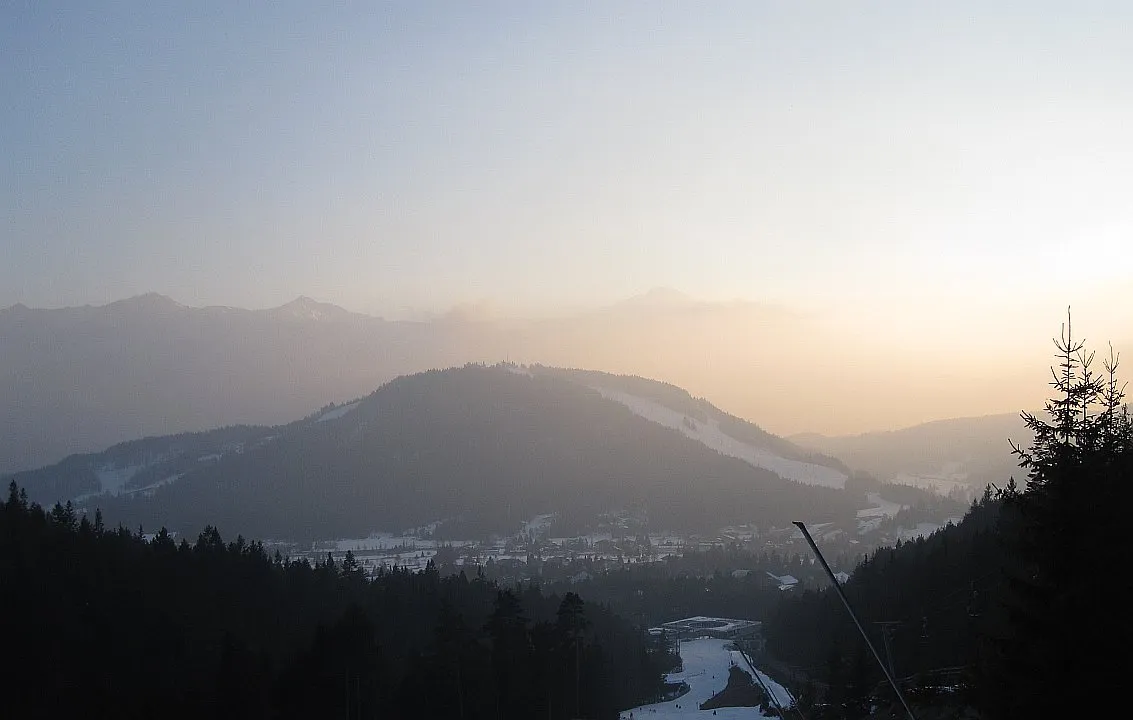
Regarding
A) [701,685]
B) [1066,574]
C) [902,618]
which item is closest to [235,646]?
[1066,574]

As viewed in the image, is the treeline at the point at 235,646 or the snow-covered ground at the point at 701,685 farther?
the snow-covered ground at the point at 701,685

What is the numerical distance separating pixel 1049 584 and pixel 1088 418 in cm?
315

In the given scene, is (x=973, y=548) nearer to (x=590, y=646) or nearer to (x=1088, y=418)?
(x=590, y=646)

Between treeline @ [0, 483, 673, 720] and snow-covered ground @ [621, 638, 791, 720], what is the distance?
16.4 ft

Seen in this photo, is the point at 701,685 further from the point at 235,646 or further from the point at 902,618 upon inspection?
the point at 235,646

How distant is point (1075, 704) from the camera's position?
17.6m

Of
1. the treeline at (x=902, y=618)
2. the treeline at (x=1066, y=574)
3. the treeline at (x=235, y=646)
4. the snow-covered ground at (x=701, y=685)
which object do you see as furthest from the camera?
the snow-covered ground at (x=701, y=685)

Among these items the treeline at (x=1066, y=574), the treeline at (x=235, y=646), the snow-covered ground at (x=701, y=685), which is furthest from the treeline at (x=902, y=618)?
the treeline at (x=1066, y=574)

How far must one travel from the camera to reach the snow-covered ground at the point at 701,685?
93.6m

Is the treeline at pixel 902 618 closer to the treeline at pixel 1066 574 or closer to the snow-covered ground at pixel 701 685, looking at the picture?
the snow-covered ground at pixel 701 685

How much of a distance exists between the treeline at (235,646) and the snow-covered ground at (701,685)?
4.99 meters

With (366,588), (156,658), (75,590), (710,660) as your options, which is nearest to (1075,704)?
(156,658)

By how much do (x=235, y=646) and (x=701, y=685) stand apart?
8398 cm

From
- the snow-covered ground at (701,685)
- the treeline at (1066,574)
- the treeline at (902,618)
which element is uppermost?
the treeline at (1066,574)
